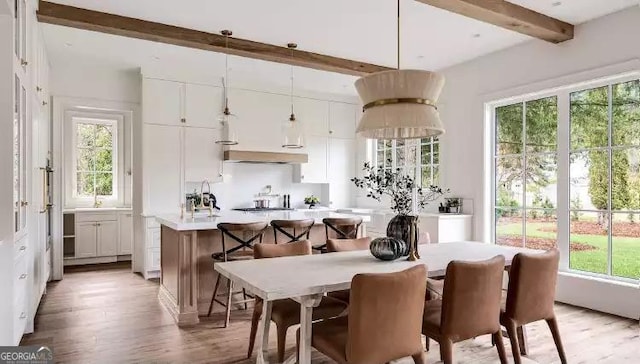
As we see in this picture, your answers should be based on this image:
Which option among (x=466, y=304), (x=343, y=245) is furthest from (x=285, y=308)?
(x=466, y=304)

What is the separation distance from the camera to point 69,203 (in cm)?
666

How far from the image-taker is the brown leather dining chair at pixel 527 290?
257 cm

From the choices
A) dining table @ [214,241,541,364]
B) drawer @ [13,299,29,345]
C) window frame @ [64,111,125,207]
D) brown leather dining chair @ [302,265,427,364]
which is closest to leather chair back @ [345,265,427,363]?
brown leather dining chair @ [302,265,427,364]

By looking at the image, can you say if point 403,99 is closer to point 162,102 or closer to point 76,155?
point 162,102

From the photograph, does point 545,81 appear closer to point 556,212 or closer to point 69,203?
point 556,212

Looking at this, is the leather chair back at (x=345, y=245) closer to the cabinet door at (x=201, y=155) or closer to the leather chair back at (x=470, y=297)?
the leather chair back at (x=470, y=297)

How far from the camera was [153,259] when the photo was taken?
568 centimetres

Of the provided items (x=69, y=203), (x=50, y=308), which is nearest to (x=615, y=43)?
(x=50, y=308)

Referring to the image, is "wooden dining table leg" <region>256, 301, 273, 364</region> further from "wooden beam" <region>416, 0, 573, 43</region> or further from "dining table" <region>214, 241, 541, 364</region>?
"wooden beam" <region>416, 0, 573, 43</region>

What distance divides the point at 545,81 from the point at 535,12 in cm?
89

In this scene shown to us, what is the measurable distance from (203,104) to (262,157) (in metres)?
1.13

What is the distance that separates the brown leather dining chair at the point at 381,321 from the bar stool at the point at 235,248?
1648mm

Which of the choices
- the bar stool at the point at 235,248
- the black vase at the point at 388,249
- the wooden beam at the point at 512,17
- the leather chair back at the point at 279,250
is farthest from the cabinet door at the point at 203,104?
the black vase at the point at 388,249

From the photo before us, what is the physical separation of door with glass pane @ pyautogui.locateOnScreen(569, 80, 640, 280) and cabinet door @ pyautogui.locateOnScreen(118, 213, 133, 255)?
19.5ft
